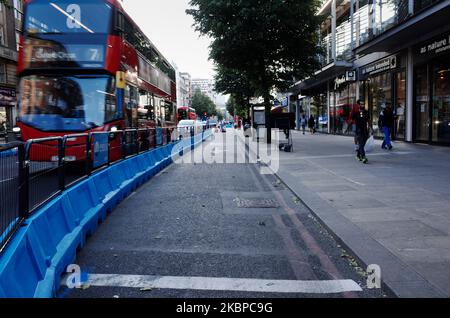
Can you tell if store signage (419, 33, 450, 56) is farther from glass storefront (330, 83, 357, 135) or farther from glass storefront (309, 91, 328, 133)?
glass storefront (309, 91, 328, 133)

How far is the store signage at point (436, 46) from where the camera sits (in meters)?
16.6

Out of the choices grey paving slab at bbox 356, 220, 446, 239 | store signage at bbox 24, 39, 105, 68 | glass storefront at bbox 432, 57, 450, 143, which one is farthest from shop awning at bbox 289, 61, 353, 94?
grey paving slab at bbox 356, 220, 446, 239

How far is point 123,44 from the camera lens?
12.8 meters

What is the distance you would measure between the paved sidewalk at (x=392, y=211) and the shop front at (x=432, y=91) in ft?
14.1

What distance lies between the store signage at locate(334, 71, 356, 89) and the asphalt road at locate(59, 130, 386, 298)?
2019cm

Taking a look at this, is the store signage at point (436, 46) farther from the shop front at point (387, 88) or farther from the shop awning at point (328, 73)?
the shop awning at point (328, 73)

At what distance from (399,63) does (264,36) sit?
6.51 metres

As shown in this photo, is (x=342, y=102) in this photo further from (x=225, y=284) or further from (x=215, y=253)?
(x=225, y=284)

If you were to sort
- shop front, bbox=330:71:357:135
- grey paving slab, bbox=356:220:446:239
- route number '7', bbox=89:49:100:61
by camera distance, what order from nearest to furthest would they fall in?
grey paving slab, bbox=356:220:446:239 → route number '7', bbox=89:49:100:61 → shop front, bbox=330:71:357:135

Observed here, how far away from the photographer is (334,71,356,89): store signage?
27266mm

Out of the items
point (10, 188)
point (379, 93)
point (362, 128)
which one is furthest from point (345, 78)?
point (10, 188)

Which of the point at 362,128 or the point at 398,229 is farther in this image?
the point at 362,128

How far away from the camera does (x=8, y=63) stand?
3969 centimetres

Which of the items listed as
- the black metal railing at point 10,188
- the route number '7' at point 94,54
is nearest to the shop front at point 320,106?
the route number '7' at point 94,54
